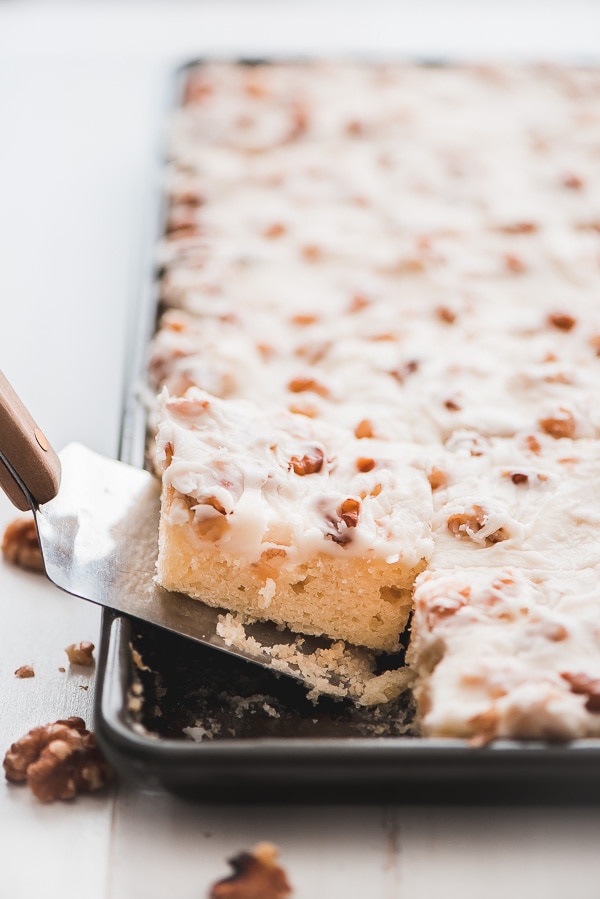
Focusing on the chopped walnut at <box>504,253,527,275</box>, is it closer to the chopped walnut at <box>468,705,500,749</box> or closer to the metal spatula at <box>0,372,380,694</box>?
the metal spatula at <box>0,372,380,694</box>

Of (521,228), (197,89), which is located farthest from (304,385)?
(197,89)

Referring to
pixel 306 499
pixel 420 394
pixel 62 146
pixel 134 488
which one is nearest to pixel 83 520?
pixel 134 488

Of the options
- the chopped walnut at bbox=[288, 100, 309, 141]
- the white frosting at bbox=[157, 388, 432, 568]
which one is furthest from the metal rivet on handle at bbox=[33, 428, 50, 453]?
the chopped walnut at bbox=[288, 100, 309, 141]

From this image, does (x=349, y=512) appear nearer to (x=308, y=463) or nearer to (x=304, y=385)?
(x=308, y=463)

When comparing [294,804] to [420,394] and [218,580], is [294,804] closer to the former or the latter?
[218,580]

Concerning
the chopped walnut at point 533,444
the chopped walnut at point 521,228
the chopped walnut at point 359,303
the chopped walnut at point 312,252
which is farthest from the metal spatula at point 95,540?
the chopped walnut at point 521,228

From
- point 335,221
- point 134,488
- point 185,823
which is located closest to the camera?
point 185,823
